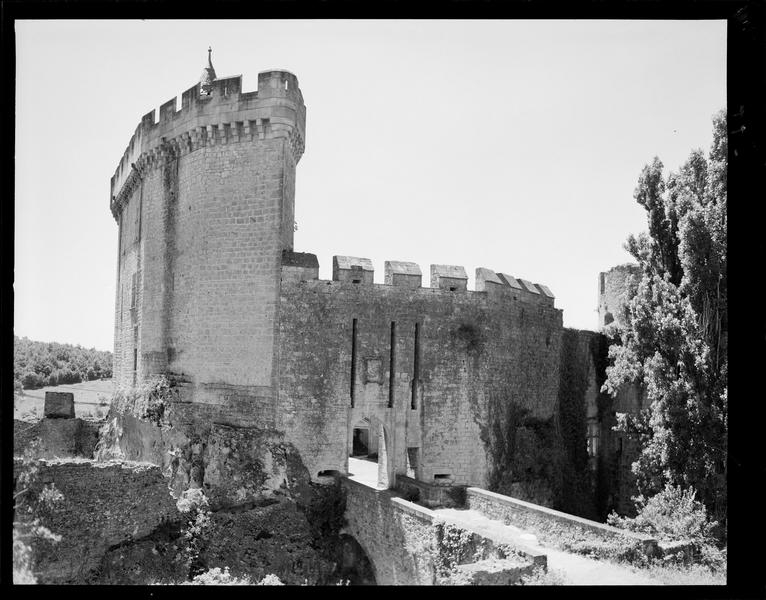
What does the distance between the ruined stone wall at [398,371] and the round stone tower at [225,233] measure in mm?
716

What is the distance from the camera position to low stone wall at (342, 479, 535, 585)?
9680 millimetres

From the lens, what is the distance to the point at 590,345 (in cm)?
2092

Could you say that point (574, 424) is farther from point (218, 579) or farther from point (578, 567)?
point (218, 579)

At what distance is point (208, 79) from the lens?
1631 cm

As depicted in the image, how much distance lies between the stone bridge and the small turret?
9.44m

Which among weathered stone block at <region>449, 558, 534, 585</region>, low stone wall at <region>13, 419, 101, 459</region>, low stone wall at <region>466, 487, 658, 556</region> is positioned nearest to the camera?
weathered stone block at <region>449, 558, 534, 585</region>

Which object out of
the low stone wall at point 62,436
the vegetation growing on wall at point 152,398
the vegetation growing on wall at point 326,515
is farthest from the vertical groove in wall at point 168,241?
the low stone wall at point 62,436

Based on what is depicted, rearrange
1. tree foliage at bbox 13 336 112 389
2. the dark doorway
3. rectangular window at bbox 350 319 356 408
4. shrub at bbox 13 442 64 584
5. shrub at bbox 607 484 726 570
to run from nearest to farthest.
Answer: shrub at bbox 13 442 64 584, shrub at bbox 607 484 726 570, rectangular window at bbox 350 319 356 408, the dark doorway, tree foliage at bbox 13 336 112 389

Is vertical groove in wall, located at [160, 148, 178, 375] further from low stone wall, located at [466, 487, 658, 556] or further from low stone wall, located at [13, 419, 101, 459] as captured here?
low stone wall, located at [466, 487, 658, 556]

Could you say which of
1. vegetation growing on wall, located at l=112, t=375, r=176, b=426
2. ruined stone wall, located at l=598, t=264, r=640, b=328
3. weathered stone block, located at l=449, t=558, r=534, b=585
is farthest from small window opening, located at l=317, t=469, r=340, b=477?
ruined stone wall, located at l=598, t=264, r=640, b=328

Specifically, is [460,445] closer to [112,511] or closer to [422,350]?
[422,350]
